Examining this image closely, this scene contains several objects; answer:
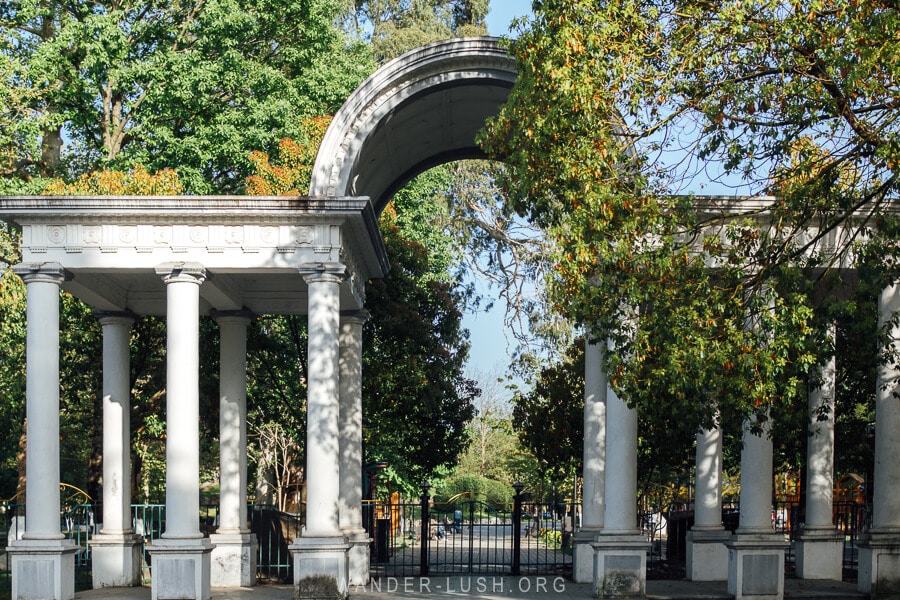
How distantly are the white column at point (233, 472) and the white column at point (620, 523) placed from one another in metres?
7.42

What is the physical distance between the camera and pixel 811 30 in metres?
13.7

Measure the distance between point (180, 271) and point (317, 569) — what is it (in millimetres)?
5731

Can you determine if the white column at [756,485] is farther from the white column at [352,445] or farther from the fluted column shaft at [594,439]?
the white column at [352,445]

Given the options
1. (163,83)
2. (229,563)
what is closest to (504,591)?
(229,563)

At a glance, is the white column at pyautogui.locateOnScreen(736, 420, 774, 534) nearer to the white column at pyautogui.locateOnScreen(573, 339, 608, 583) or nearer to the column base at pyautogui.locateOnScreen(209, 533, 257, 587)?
the white column at pyautogui.locateOnScreen(573, 339, 608, 583)

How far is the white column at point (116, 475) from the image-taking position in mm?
22078

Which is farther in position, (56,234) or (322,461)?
(56,234)

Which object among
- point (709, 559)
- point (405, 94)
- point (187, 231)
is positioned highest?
point (405, 94)

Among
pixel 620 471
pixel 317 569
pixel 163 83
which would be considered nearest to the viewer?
pixel 317 569

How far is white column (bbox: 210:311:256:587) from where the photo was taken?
22.3 m

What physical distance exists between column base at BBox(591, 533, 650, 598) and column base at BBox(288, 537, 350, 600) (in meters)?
4.50

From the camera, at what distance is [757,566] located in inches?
775

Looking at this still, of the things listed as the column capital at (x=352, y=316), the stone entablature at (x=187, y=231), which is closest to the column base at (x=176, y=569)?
the stone entablature at (x=187, y=231)

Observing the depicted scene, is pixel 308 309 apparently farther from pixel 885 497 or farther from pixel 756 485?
pixel 885 497
